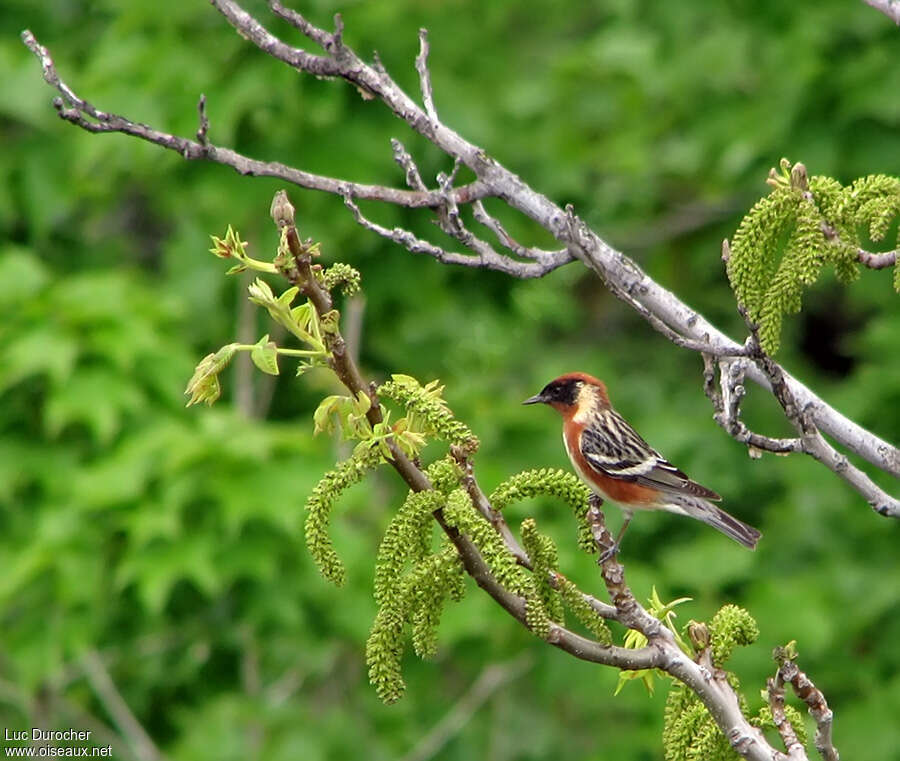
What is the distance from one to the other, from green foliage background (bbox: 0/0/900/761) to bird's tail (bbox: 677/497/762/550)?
1632 millimetres

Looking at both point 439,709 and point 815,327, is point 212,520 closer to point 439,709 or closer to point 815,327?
point 439,709

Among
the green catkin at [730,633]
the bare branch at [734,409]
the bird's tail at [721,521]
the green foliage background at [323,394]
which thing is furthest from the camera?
the green foliage background at [323,394]

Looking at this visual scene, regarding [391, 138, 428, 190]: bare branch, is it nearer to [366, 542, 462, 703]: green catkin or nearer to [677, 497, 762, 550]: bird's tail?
[366, 542, 462, 703]: green catkin

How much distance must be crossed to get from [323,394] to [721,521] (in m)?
3.86

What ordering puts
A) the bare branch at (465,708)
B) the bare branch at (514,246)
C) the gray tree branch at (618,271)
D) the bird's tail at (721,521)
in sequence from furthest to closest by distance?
the bare branch at (465,708) < the bird's tail at (721,521) < the bare branch at (514,246) < the gray tree branch at (618,271)

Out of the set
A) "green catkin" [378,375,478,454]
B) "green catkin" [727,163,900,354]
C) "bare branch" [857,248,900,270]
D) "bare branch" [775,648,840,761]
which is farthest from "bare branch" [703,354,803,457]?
"green catkin" [378,375,478,454]

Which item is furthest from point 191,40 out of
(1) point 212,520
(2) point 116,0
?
(1) point 212,520

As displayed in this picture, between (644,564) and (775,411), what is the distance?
1745 mm

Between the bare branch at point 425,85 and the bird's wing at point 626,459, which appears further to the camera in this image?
the bird's wing at point 626,459

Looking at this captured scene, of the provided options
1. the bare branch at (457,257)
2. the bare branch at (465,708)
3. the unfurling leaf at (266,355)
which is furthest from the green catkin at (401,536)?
the bare branch at (465,708)

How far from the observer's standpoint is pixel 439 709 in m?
7.94

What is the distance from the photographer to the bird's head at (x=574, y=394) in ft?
16.9

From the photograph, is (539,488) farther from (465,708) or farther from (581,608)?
(465,708)

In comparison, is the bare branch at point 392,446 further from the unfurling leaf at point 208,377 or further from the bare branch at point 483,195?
the bare branch at point 483,195
